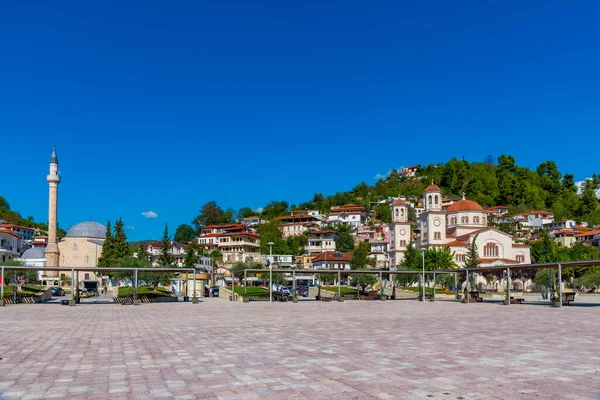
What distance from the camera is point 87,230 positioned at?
282 ft

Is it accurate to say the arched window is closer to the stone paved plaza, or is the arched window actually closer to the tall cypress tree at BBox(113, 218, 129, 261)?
the tall cypress tree at BBox(113, 218, 129, 261)

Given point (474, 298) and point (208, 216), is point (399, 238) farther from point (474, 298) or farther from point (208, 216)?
point (208, 216)

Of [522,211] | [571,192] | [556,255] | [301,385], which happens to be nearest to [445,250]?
[556,255]

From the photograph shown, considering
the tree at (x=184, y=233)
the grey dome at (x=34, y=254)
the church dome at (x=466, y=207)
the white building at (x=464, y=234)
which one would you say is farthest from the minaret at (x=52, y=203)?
the tree at (x=184, y=233)

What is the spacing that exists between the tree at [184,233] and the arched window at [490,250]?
85631 millimetres

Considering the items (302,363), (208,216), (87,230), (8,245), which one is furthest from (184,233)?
(302,363)

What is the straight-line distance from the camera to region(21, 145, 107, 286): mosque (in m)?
75.1

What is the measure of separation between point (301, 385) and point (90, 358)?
490cm

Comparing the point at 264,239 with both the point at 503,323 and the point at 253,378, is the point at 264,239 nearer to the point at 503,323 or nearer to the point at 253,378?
the point at 503,323

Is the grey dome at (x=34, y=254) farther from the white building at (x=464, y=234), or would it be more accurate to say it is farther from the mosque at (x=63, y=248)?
the white building at (x=464, y=234)

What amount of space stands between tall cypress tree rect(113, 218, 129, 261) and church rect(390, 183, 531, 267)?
133 ft

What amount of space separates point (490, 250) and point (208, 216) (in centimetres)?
9048

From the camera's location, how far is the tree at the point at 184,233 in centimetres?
14088

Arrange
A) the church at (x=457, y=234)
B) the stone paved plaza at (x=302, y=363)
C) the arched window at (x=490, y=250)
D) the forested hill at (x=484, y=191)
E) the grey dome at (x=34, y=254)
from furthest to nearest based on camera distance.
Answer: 1. the forested hill at (x=484, y=191)
2. the grey dome at (x=34, y=254)
3. the church at (x=457, y=234)
4. the arched window at (x=490, y=250)
5. the stone paved plaza at (x=302, y=363)
